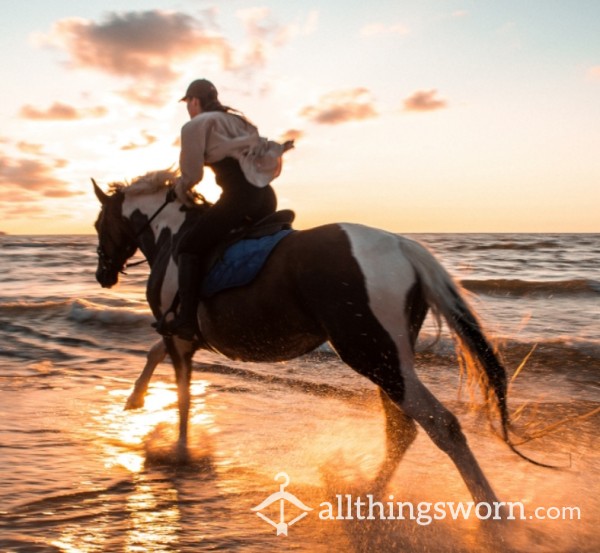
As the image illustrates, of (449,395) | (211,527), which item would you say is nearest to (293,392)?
(449,395)

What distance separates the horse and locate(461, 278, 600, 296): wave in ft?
46.1

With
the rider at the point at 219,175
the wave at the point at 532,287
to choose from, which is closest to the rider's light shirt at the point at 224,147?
the rider at the point at 219,175

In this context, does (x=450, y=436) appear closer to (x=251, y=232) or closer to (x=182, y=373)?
(x=251, y=232)

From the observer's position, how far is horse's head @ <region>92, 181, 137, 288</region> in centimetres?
562

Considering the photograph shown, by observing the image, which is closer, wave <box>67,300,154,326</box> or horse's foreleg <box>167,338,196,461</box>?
horse's foreleg <box>167,338,196,461</box>

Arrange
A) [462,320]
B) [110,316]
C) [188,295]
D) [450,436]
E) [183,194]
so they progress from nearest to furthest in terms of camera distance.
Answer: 1. [450,436]
2. [462,320]
3. [188,295]
4. [183,194]
5. [110,316]

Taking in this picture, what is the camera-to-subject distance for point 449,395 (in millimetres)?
7062

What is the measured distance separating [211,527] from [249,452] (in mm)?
1389

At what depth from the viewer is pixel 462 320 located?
3.84 metres

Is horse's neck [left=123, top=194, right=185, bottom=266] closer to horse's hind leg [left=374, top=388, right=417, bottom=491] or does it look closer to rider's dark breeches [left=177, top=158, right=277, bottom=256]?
rider's dark breeches [left=177, top=158, right=277, bottom=256]

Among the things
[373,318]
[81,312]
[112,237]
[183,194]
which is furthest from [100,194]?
[81,312]

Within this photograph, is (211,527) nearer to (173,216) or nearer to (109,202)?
(173,216)

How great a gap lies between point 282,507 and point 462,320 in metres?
1.51

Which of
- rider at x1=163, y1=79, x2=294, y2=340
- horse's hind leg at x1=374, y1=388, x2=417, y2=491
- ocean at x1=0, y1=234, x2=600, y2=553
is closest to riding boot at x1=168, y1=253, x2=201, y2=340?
rider at x1=163, y1=79, x2=294, y2=340
